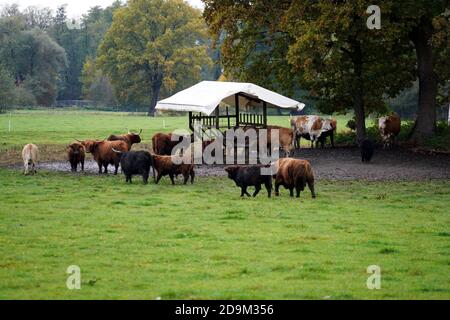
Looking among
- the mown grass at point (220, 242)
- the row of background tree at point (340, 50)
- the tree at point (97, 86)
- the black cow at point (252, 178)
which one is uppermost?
the tree at point (97, 86)

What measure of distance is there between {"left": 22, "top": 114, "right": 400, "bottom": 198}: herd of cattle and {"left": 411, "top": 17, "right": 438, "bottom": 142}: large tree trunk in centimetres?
117

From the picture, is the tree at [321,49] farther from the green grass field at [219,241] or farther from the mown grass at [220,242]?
the mown grass at [220,242]

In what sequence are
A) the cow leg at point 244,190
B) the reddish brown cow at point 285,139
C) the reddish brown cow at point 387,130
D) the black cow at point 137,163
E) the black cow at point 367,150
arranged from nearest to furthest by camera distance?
the cow leg at point 244,190
the black cow at point 137,163
the black cow at point 367,150
the reddish brown cow at point 285,139
the reddish brown cow at point 387,130

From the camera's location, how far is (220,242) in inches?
601

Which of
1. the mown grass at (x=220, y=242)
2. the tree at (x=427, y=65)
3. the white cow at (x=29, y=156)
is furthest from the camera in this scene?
the tree at (x=427, y=65)

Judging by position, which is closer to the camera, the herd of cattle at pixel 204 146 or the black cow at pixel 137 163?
the herd of cattle at pixel 204 146

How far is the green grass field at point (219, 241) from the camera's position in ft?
38.7

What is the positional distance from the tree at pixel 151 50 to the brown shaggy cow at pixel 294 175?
64.8 metres

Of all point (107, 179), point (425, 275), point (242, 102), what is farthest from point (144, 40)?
point (425, 275)

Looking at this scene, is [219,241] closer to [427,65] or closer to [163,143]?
[163,143]

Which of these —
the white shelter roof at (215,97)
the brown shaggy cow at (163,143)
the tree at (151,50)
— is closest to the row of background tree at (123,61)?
the tree at (151,50)

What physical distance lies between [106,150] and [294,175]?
8.61 metres

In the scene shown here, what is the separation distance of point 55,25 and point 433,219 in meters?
109

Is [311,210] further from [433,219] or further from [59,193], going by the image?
[59,193]
